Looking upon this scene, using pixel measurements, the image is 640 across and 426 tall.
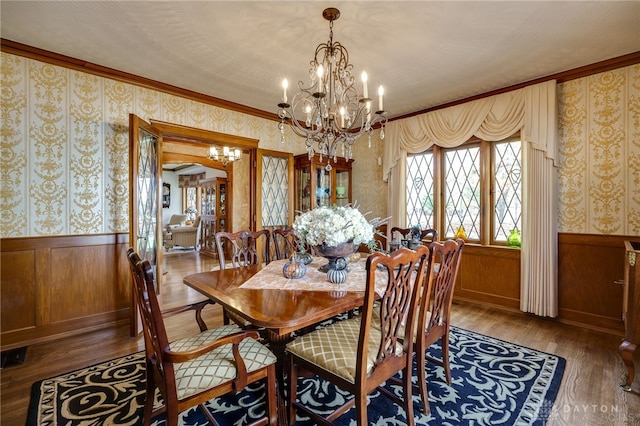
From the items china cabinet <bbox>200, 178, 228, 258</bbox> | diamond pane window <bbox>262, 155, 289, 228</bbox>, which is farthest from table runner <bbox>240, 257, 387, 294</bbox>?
china cabinet <bbox>200, 178, 228, 258</bbox>

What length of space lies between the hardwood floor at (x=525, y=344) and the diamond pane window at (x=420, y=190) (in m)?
1.26

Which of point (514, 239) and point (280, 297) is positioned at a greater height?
point (514, 239)

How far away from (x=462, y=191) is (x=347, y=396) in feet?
9.93

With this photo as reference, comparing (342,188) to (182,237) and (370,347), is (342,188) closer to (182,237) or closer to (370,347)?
(370,347)

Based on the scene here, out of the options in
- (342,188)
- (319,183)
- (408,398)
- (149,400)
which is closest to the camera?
(149,400)

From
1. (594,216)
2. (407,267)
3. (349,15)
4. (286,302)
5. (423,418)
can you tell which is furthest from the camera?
(594,216)

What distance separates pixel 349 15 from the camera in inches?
81.4

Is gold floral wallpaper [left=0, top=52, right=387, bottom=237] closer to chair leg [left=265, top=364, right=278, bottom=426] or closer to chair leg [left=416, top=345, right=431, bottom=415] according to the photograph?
chair leg [left=265, top=364, right=278, bottom=426]

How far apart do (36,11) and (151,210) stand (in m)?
1.78

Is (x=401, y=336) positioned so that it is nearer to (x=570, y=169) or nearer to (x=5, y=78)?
(x=570, y=169)

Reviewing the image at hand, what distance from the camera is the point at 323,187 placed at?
4578 mm

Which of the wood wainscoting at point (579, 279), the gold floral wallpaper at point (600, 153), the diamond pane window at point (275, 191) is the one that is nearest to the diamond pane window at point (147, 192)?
the diamond pane window at point (275, 191)

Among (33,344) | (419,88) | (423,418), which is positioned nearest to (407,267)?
(423,418)

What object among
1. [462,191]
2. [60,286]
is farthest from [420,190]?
[60,286]
